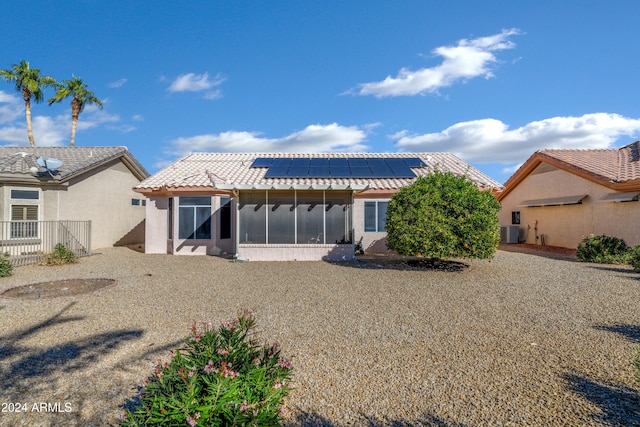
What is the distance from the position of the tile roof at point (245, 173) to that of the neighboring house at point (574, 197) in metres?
4.17

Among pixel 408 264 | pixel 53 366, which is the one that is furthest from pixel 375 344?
pixel 408 264

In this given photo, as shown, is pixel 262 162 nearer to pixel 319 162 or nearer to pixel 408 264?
pixel 319 162

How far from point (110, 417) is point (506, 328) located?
5.36 meters

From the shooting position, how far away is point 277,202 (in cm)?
1303

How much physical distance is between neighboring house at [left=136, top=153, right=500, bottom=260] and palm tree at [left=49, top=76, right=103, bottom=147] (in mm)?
16704

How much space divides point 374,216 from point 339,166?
3438 millimetres

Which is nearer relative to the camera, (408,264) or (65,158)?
(408,264)

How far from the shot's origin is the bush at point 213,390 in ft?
6.83

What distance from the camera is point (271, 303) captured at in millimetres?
7012

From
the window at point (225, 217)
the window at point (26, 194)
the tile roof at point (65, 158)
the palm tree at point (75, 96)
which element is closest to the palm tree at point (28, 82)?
the palm tree at point (75, 96)

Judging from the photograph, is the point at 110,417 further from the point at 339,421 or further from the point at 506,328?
the point at 506,328

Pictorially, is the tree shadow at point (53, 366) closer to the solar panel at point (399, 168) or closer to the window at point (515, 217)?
the solar panel at point (399, 168)

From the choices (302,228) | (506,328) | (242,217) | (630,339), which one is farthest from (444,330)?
(242,217)

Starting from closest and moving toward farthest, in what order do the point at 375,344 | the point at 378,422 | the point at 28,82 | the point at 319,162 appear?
the point at 378,422 < the point at 375,344 < the point at 319,162 < the point at 28,82
